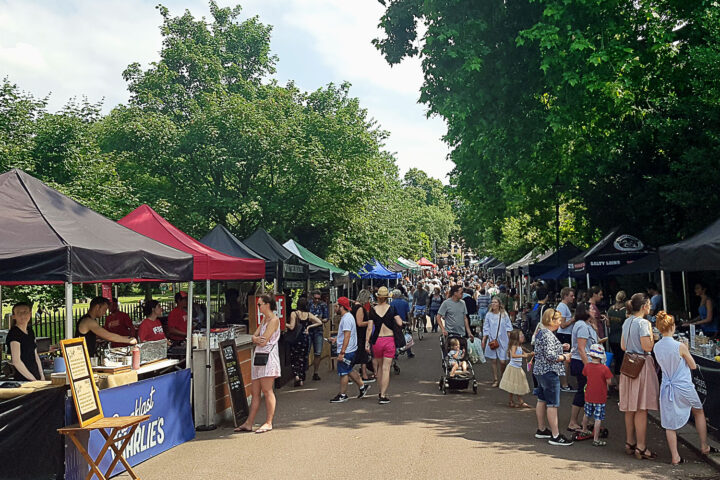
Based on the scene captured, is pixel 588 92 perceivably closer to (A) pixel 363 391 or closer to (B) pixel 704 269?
(B) pixel 704 269

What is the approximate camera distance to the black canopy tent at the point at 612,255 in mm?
16188

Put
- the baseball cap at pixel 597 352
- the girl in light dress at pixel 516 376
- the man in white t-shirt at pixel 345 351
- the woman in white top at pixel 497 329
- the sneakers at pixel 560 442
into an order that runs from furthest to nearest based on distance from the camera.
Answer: the woman in white top at pixel 497 329
the man in white t-shirt at pixel 345 351
the girl in light dress at pixel 516 376
the sneakers at pixel 560 442
the baseball cap at pixel 597 352

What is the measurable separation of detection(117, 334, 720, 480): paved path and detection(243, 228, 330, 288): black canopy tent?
15.6 ft

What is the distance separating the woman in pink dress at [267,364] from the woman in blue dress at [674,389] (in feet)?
16.1

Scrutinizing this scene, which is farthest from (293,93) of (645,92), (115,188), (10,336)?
(10,336)

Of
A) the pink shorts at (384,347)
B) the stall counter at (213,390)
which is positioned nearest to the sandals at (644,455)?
the pink shorts at (384,347)

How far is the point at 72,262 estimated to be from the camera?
6551mm

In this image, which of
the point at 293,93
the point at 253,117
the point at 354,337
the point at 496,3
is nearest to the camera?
the point at 354,337

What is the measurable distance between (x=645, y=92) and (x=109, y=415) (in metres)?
15.1

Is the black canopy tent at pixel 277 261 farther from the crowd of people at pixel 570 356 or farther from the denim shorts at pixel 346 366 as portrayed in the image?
the denim shorts at pixel 346 366

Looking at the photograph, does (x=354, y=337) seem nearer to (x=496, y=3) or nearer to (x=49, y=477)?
(x=49, y=477)

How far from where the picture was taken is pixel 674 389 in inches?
289

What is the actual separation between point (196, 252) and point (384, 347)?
356 cm

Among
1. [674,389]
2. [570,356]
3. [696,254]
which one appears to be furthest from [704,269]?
[674,389]
